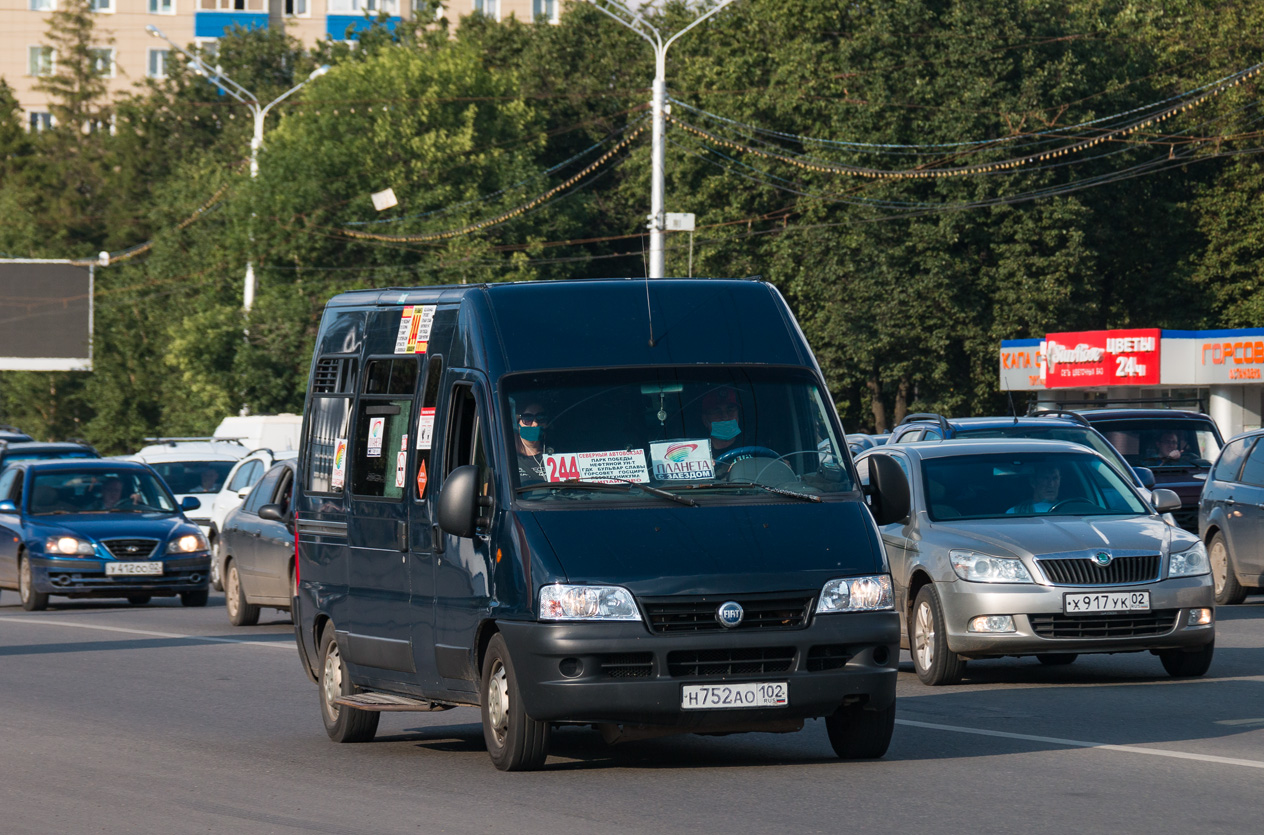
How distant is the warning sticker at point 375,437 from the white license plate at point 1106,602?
452 centimetres

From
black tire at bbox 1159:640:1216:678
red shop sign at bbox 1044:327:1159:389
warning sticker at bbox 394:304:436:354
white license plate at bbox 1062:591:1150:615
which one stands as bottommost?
black tire at bbox 1159:640:1216:678

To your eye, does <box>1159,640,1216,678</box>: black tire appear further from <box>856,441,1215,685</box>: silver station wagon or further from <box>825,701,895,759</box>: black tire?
<box>825,701,895,759</box>: black tire

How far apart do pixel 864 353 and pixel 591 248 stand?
14.8 meters

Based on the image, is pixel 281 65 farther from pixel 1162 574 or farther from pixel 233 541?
pixel 1162 574

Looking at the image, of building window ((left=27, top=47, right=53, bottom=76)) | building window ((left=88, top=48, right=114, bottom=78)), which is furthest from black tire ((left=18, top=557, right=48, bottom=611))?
building window ((left=27, top=47, right=53, bottom=76))

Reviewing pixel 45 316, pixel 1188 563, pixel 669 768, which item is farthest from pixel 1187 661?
pixel 45 316

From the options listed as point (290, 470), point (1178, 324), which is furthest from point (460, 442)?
point (1178, 324)

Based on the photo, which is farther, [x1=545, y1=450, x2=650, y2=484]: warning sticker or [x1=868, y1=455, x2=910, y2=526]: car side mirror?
[x1=868, y1=455, x2=910, y2=526]: car side mirror

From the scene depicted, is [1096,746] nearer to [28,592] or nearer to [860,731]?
[860,731]

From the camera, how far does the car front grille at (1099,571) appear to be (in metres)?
12.9

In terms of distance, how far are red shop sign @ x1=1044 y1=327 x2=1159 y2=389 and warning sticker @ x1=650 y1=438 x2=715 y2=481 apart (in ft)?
138

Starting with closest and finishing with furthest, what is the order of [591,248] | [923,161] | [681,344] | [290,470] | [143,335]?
[681,344], [290,470], [923,161], [591,248], [143,335]

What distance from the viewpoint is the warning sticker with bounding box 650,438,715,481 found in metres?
9.46

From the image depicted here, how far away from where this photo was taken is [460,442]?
10016 mm
